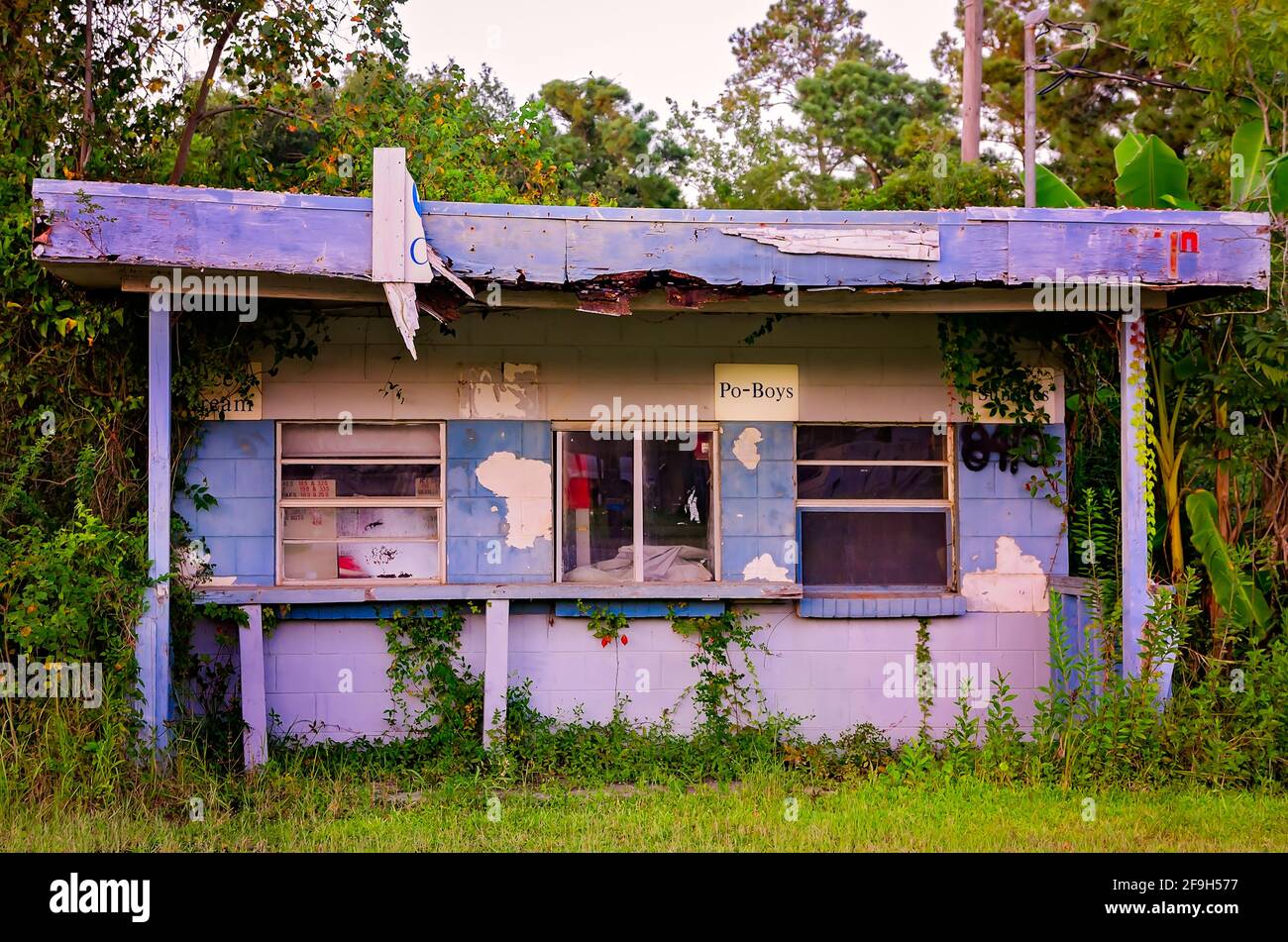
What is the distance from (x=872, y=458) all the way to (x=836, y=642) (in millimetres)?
1361

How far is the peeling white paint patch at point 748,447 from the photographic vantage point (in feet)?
26.4

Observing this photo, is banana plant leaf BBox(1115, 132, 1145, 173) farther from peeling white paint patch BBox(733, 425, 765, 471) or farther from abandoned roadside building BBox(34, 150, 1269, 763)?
peeling white paint patch BBox(733, 425, 765, 471)

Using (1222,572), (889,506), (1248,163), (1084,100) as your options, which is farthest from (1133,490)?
(1084,100)

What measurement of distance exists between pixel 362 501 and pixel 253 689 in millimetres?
1454

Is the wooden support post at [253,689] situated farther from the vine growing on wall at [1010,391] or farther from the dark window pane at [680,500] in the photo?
the vine growing on wall at [1010,391]

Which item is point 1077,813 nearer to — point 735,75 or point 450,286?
point 450,286

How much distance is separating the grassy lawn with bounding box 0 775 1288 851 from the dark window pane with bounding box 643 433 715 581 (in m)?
1.84

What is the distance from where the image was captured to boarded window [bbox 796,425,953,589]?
8.14m

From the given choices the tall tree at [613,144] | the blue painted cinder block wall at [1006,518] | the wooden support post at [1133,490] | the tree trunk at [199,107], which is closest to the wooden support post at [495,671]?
the blue painted cinder block wall at [1006,518]

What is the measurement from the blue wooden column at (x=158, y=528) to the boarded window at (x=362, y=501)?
1293 millimetres

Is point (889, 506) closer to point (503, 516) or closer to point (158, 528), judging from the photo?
point (503, 516)

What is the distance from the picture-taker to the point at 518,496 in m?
7.91

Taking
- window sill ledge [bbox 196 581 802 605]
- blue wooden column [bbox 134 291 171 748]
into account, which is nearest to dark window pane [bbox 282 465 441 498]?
window sill ledge [bbox 196 581 802 605]

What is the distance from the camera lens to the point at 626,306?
265 inches
